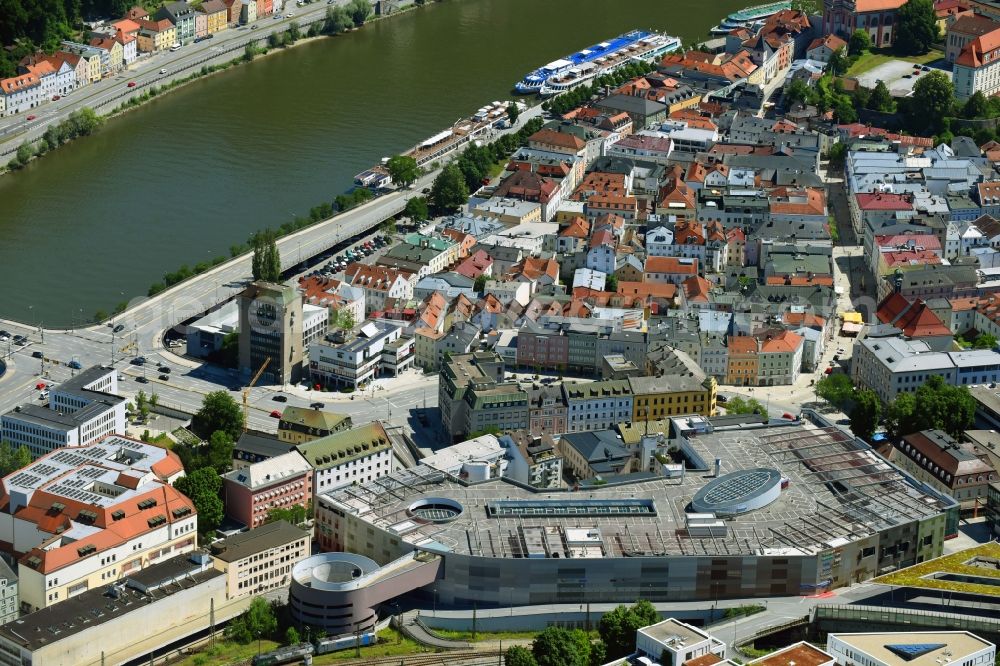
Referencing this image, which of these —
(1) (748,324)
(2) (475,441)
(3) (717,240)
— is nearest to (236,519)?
(2) (475,441)

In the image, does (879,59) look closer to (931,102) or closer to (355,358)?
(931,102)

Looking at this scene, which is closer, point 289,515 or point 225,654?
point 225,654

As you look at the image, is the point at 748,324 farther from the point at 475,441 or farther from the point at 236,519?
the point at 236,519

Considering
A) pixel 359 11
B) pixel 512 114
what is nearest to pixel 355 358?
pixel 512 114

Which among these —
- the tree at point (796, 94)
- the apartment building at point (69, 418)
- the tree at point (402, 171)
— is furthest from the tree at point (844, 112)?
the apartment building at point (69, 418)

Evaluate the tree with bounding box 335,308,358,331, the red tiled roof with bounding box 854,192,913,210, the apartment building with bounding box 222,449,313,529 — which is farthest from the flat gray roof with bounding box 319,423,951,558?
the red tiled roof with bounding box 854,192,913,210

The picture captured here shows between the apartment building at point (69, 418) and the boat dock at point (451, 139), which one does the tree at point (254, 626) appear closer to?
the apartment building at point (69, 418)
